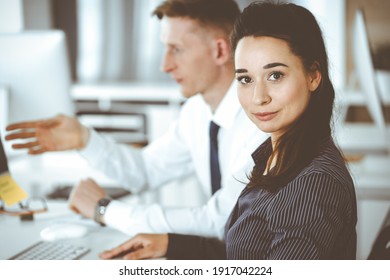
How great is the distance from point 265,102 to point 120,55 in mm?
4522

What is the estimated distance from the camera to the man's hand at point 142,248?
1229 mm

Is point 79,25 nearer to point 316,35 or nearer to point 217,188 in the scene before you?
point 217,188

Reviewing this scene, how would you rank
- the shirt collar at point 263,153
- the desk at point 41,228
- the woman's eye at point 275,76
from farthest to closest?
the desk at point 41,228, the shirt collar at point 263,153, the woman's eye at point 275,76

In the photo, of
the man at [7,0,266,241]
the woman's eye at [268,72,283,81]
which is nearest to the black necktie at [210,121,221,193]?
the man at [7,0,266,241]

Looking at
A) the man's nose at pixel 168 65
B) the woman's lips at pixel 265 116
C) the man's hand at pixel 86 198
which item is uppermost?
the man's nose at pixel 168 65

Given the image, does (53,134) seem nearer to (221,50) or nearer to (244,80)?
(221,50)

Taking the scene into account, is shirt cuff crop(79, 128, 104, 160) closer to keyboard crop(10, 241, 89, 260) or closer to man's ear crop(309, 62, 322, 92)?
keyboard crop(10, 241, 89, 260)

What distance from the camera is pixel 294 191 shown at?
0.96 metres

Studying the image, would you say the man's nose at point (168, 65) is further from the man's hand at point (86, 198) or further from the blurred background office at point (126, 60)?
the blurred background office at point (126, 60)

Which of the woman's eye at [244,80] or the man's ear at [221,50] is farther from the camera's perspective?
the man's ear at [221,50]

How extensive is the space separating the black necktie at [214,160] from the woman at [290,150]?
409 millimetres

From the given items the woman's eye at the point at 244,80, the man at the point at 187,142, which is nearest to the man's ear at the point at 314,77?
the woman's eye at the point at 244,80

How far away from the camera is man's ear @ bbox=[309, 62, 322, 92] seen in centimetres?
106
